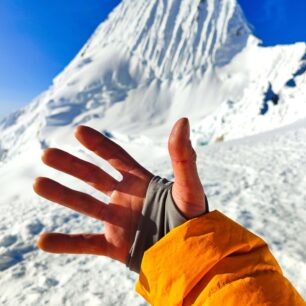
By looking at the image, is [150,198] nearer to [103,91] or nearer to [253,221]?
[253,221]

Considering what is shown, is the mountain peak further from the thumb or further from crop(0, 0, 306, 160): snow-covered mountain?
the thumb

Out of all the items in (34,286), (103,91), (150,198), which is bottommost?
(34,286)

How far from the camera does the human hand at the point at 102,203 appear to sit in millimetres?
1130

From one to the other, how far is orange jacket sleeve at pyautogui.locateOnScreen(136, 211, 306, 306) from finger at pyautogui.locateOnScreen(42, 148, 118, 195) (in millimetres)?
409

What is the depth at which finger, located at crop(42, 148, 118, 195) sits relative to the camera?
1.26 metres

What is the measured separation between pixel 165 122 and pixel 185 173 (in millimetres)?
47854

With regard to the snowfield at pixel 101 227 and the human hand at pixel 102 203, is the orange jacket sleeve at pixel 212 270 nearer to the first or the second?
the human hand at pixel 102 203

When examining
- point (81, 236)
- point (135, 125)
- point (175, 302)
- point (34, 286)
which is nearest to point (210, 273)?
point (175, 302)

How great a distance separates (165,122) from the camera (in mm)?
48531

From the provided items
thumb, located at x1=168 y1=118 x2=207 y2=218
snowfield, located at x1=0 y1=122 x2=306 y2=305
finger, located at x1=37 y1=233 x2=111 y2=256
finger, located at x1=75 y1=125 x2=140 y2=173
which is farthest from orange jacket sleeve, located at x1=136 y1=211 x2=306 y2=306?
snowfield, located at x1=0 y1=122 x2=306 y2=305

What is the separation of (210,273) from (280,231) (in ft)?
5.56

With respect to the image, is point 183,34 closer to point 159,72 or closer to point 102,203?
point 159,72

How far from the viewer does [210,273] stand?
3.04 feet

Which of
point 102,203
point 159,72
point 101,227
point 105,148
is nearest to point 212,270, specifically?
point 102,203
